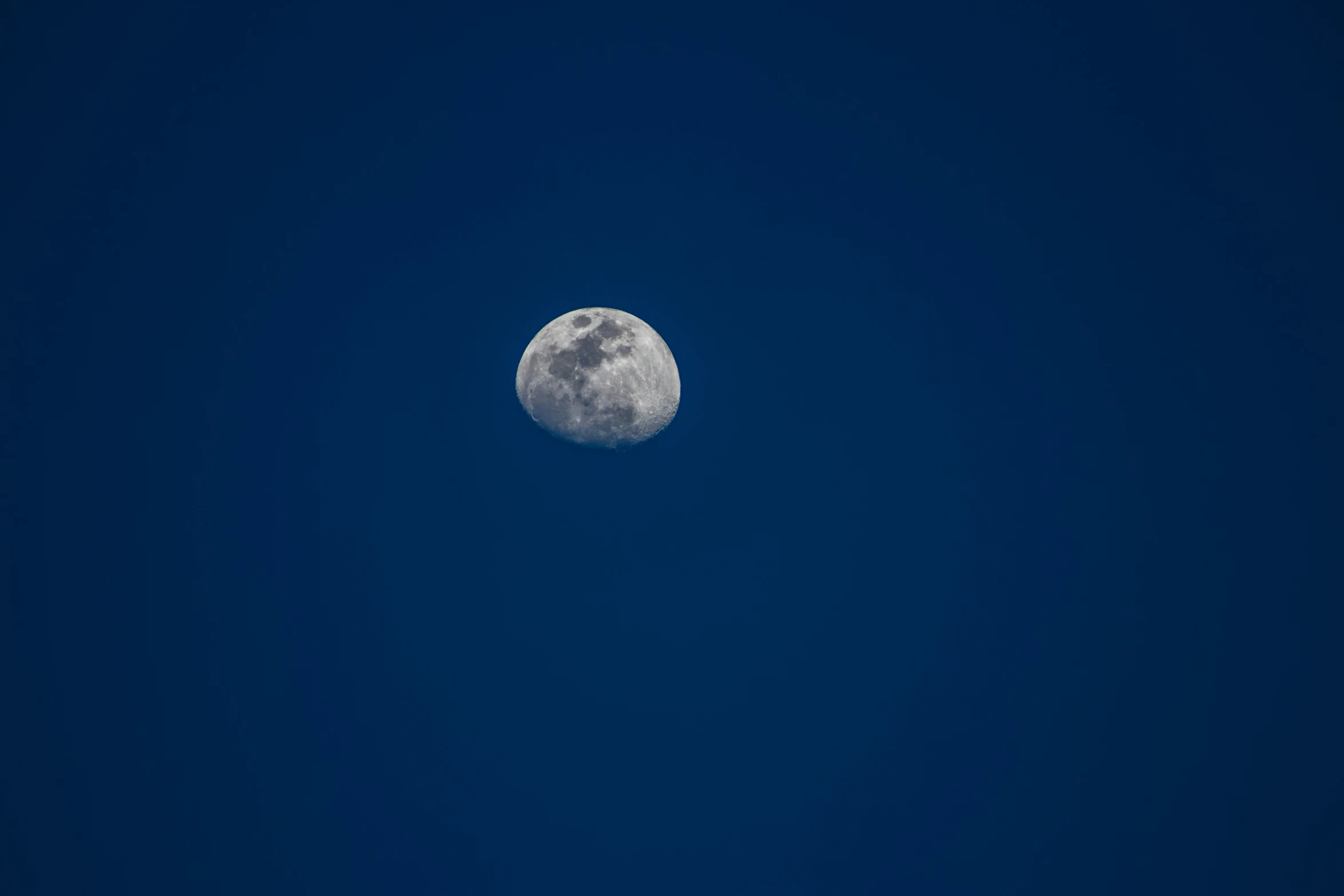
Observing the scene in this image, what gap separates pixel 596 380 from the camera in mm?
6602

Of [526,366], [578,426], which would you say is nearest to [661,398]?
[578,426]

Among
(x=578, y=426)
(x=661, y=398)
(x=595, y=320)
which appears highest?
(x=595, y=320)

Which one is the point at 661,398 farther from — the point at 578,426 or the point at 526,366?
the point at 526,366

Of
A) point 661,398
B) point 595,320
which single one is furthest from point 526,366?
point 661,398

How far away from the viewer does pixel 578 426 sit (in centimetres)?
671

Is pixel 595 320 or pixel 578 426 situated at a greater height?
pixel 595 320

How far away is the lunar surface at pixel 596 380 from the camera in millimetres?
6637

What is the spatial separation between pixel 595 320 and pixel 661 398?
3.61 ft

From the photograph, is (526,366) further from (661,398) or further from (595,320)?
(661,398)

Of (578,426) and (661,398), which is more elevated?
(661,398)

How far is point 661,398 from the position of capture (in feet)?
23.1

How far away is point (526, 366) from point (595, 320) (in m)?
0.91

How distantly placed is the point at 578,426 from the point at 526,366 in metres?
0.95

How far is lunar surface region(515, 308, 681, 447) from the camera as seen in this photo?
664 centimetres
